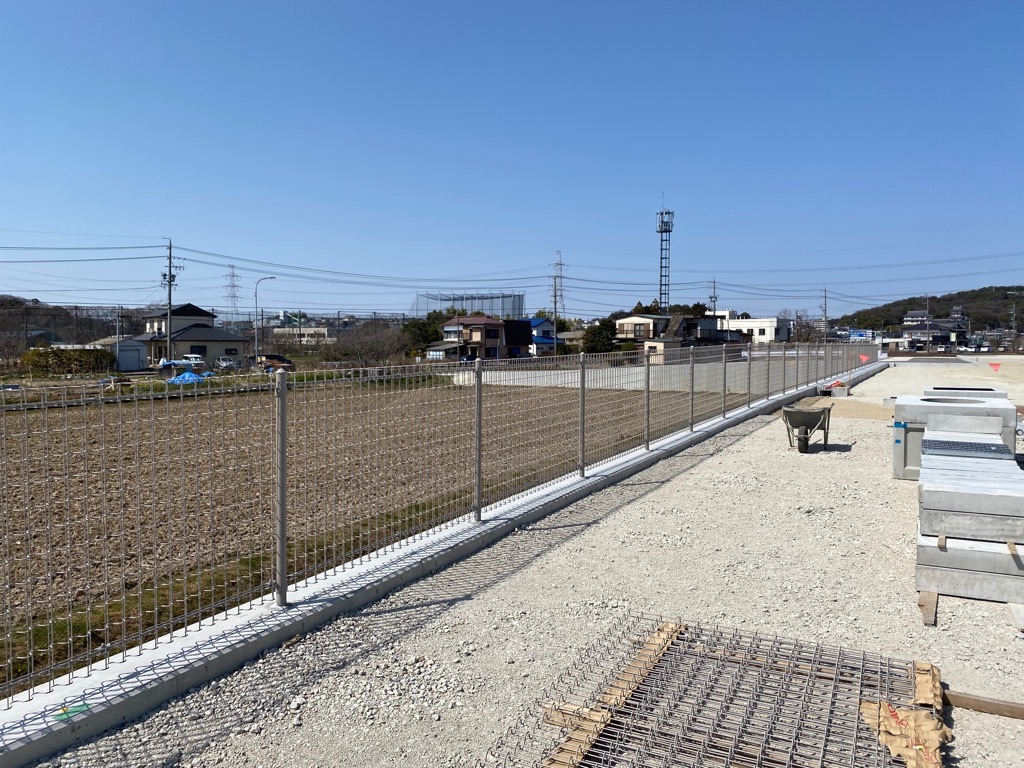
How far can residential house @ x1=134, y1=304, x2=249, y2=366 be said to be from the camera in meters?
55.8

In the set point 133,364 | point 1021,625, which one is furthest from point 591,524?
point 133,364

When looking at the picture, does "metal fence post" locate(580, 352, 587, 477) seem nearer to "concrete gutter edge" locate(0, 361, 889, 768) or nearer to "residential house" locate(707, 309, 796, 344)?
"concrete gutter edge" locate(0, 361, 889, 768)

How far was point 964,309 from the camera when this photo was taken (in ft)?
553

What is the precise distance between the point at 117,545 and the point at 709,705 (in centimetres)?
568

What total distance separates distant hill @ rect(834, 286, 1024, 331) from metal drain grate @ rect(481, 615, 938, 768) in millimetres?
156614

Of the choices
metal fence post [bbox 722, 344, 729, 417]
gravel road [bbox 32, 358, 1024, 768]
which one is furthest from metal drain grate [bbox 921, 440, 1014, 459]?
metal fence post [bbox 722, 344, 729, 417]

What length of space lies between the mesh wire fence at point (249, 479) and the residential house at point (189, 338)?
4548cm

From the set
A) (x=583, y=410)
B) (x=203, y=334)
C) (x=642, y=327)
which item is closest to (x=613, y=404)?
(x=583, y=410)

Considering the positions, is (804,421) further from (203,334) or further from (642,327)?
(642,327)

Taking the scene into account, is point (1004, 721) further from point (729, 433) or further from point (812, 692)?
point (729, 433)

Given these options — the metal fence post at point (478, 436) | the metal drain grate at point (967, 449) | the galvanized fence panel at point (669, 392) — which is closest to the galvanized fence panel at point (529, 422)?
the metal fence post at point (478, 436)

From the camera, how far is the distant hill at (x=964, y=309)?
152250mm

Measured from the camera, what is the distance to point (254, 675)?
4.27 m

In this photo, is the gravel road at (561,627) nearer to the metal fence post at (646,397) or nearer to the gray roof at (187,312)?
the metal fence post at (646,397)
